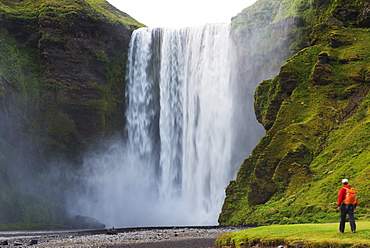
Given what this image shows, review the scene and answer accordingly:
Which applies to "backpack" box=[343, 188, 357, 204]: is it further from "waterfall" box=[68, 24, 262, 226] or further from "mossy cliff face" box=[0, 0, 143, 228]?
"mossy cliff face" box=[0, 0, 143, 228]

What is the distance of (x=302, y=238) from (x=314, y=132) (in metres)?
23.3

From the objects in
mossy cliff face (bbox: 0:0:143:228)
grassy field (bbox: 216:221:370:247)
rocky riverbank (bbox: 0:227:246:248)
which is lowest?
rocky riverbank (bbox: 0:227:246:248)

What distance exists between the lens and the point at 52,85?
61.9 metres

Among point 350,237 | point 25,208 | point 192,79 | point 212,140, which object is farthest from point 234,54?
point 350,237

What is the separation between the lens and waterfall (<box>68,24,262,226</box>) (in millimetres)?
56344

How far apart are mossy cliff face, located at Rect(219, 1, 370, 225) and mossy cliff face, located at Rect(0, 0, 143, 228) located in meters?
27.3

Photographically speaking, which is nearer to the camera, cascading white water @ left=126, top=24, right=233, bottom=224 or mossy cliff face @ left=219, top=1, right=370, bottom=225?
mossy cliff face @ left=219, top=1, right=370, bottom=225

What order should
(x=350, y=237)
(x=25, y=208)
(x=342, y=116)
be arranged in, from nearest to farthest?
(x=350, y=237) < (x=342, y=116) < (x=25, y=208)

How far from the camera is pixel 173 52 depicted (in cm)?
6550

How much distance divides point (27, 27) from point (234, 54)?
30.8 m

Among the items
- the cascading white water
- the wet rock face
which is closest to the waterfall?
the cascading white water

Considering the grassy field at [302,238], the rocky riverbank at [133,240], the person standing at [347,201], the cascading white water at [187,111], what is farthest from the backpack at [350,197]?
the cascading white water at [187,111]

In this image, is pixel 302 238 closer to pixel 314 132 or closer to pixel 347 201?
pixel 347 201

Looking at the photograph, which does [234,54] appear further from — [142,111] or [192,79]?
[142,111]
